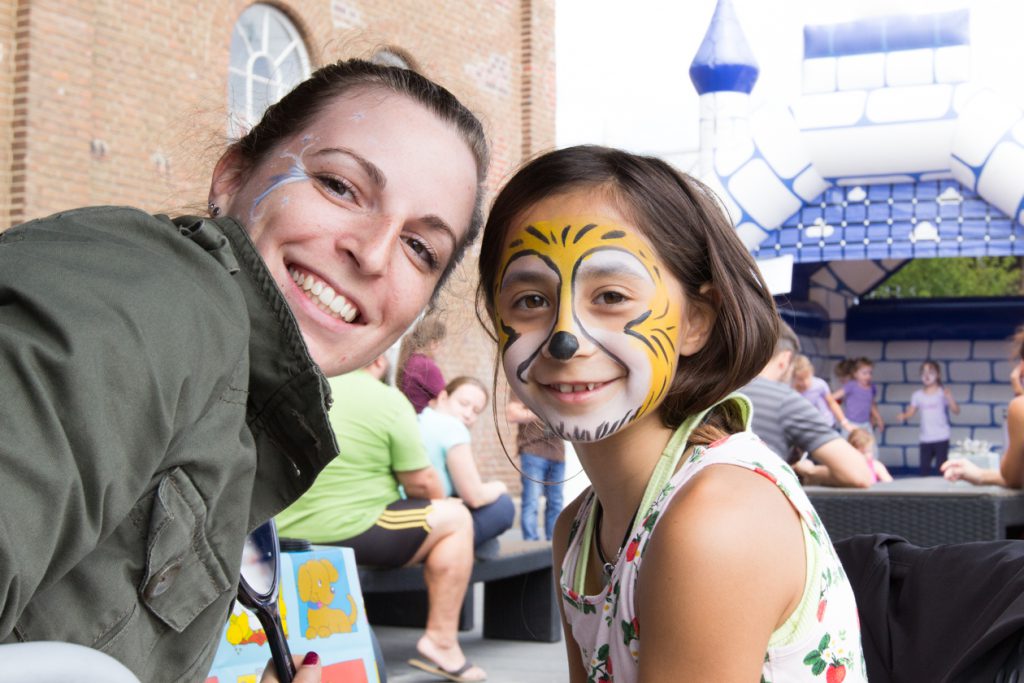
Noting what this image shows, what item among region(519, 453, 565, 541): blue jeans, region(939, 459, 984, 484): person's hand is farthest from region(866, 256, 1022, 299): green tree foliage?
region(939, 459, 984, 484): person's hand

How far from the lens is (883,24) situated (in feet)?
36.1

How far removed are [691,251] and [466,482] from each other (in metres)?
3.63

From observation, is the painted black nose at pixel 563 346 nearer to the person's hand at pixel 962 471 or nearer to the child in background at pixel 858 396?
the person's hand at pixel 962 471

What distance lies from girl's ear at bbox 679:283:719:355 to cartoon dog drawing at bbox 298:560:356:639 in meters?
1.70

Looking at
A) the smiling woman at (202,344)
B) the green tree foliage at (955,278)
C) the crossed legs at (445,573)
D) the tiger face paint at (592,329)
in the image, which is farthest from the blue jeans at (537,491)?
the green tree foliage at (955,278)

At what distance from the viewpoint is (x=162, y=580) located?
1064 mm

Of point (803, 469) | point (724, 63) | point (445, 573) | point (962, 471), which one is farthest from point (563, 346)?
point (724, 63)

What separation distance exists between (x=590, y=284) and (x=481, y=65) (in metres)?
10.8

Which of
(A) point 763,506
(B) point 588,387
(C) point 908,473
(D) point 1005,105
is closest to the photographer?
(A) point 763,506

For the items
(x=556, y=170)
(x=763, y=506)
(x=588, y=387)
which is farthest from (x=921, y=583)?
(x=556, y=170)

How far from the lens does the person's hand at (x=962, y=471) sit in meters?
5.10

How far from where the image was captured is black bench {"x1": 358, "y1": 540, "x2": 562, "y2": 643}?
18.1 ft

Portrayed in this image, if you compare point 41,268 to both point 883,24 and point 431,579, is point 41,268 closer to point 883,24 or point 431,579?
point 431,579

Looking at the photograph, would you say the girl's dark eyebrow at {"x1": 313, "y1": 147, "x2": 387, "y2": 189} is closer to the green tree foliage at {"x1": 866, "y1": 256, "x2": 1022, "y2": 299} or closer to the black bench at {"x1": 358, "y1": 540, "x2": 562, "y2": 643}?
the black bench at {"x1": 358, "y1": 540, "x2": 562, "y2": 643}
